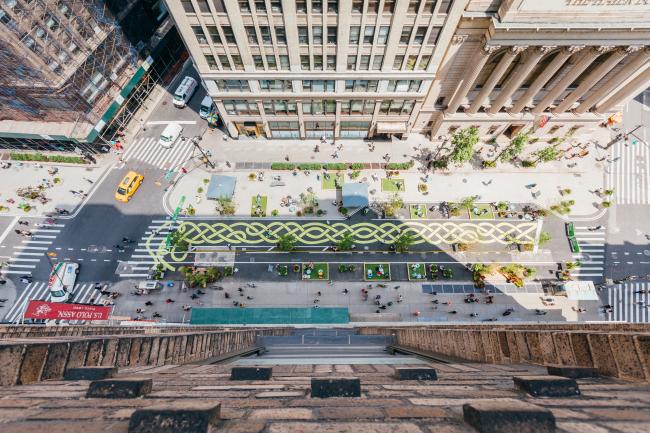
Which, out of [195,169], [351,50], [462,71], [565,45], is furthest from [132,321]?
[565,45]

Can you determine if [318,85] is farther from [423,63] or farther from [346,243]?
[346,243]

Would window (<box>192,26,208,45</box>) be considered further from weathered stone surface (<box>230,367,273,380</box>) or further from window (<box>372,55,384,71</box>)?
weathered stone surface (<box>230,367,273,380</box>)

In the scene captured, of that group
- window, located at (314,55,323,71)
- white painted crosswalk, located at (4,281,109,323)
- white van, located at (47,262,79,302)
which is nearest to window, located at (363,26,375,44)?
window, located at (314,55,323,71)

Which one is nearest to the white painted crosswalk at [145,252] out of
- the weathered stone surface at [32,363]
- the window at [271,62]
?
the window at [271,62]

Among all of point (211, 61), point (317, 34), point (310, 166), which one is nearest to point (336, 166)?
point (310, 166)

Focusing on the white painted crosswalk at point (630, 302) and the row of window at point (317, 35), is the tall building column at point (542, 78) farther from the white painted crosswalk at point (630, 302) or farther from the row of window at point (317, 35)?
the white painted crosswalk at point (630, 302)

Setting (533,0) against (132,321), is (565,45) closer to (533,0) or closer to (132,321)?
(533,0)
